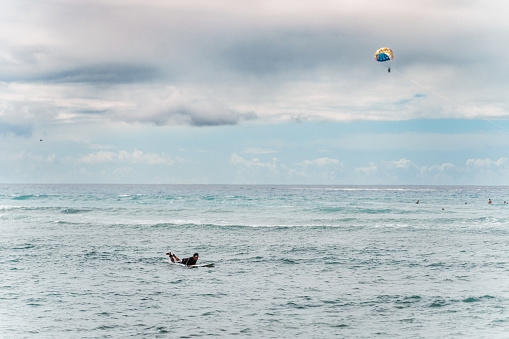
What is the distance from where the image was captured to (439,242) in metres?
34.4

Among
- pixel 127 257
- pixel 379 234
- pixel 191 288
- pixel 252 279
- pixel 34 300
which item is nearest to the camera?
pixel 34 300

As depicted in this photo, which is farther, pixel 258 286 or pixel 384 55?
pixel 384 55

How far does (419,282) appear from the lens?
21.1 m

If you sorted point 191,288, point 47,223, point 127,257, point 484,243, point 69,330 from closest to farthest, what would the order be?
point 69,330, point 191,288, point 127,257, point 484,243, point 47,223

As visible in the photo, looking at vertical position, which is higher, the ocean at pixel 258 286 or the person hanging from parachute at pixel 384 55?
the person hanging from parachute at pixel 384 55

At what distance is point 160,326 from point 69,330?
9.82ft

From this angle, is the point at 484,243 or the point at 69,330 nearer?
the point at 69,330

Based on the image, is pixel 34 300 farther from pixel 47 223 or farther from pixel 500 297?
pixel 47 223

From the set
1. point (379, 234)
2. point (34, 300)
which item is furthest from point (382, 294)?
point (379, 234)

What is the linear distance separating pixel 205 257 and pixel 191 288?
771cm

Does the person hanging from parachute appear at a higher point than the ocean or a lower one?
higher

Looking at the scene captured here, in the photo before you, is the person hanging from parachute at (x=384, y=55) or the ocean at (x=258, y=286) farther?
the person hanging from parachute at (x=384, y=55)

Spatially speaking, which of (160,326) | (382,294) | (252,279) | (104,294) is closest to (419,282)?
(382,294)

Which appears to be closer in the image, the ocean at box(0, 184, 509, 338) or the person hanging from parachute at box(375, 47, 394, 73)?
the ocean at box(0, 184, 509, 338)
